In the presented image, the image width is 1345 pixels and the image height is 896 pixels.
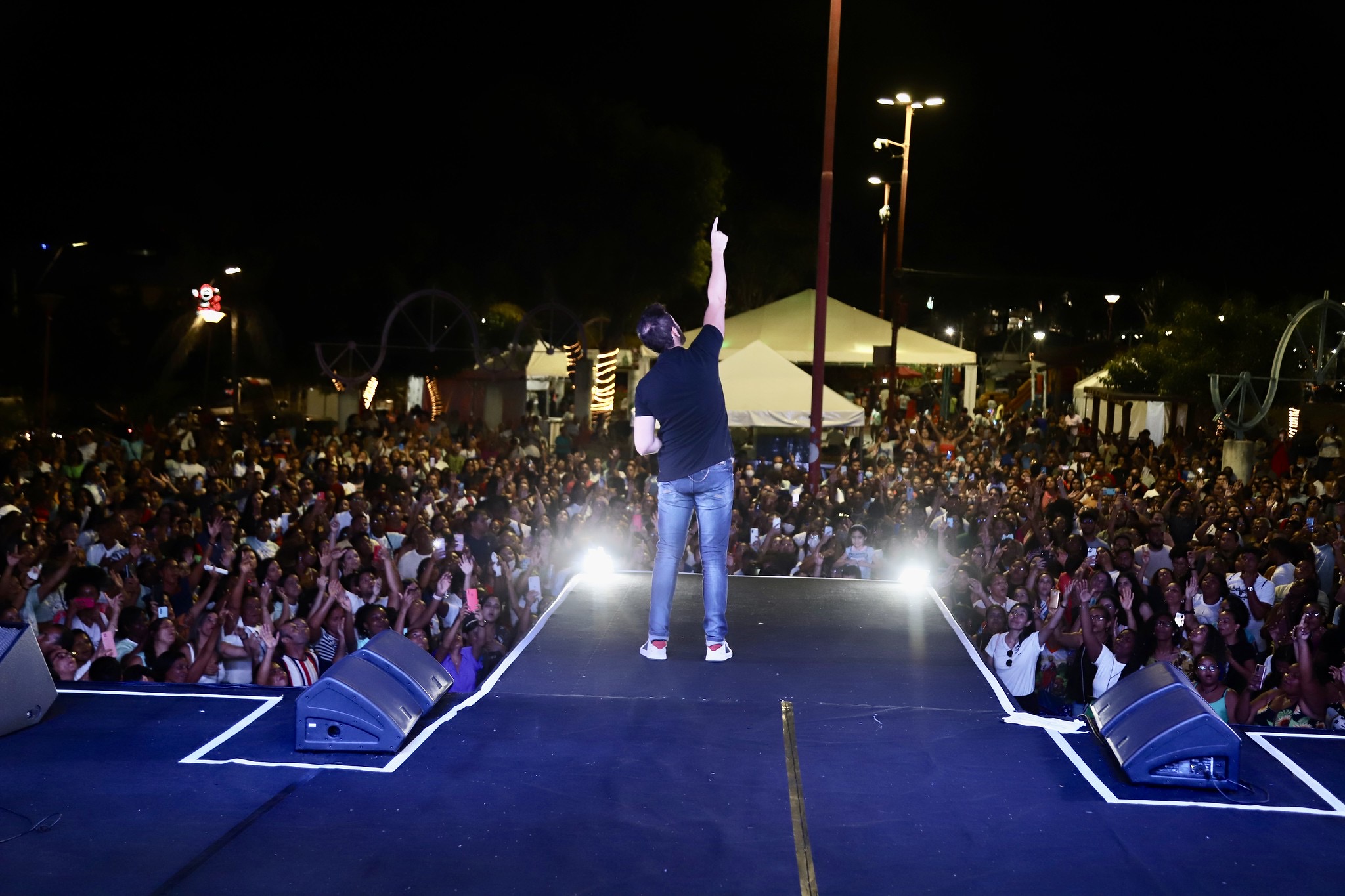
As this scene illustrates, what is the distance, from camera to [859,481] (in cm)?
1386

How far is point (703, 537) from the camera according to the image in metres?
4.78

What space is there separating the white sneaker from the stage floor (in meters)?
0.11

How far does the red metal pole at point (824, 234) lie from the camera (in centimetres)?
1165

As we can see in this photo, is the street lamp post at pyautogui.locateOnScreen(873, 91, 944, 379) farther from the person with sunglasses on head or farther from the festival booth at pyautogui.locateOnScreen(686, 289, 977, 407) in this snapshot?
the person with sunglasses on head

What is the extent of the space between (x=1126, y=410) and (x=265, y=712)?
84.3ft

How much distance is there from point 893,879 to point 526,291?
2324cm

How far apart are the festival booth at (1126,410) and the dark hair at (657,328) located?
18200mm

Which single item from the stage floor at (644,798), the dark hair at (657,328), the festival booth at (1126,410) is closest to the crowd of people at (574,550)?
the stage floor at (644,798)

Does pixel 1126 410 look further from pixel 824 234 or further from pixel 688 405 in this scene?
pixel 688 405

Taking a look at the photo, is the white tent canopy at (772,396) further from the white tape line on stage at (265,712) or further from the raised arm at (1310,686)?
the white tape line on stage at (265,712)

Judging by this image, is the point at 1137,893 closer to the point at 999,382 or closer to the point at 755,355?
the point at 755,355

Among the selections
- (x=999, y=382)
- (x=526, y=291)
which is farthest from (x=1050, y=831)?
(x=999, y=382)

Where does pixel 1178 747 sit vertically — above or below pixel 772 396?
below

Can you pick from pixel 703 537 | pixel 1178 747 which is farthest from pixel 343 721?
pixel 1178 747
